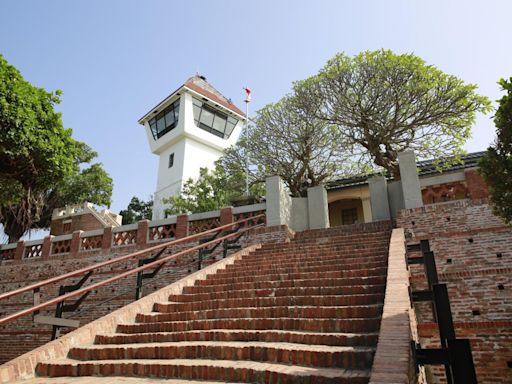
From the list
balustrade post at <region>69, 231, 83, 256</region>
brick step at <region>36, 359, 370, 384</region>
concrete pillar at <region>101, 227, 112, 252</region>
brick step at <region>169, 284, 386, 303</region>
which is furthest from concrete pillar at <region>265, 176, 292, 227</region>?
balustrade post at <region>69, 231, 83, 256</region>

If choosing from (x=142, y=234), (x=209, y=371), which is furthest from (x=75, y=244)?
(x=209, y=371)

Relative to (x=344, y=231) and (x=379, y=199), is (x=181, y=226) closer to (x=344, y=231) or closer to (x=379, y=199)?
(x=344, y=231)

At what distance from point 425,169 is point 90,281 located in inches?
584

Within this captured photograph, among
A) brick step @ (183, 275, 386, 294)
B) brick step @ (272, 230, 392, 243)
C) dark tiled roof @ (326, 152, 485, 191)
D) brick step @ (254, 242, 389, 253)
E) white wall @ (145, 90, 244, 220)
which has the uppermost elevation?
white wall @ (145, 90, 244, 220)

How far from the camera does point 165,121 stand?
91.0 ft

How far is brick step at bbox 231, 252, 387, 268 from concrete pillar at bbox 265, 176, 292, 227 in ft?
6.83

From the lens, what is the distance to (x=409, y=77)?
12.6 meters

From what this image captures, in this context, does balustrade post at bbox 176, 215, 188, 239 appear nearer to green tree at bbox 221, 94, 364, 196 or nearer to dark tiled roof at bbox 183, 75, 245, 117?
green tree at bbox 221, 94, 364, 196

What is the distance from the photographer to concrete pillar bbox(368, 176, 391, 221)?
11227mm

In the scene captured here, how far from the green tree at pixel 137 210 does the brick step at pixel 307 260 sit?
23759 mm

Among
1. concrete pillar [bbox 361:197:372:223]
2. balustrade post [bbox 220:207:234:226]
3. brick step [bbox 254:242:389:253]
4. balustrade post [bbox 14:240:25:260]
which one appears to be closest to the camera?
brick step [bbox 254:242:389:253]

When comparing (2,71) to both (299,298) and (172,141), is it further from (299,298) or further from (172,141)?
(172,141)

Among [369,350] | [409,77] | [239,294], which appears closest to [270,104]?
[409,77]

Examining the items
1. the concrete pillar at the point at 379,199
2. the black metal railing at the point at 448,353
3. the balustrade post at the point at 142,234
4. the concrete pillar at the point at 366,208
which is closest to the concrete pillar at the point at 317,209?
the concrete pillar at the point at 379,199
